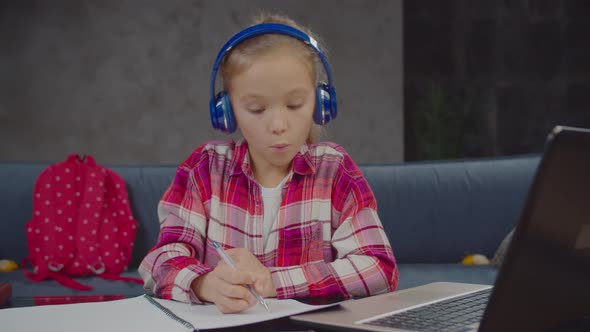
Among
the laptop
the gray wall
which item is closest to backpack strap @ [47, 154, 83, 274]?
the gray wall

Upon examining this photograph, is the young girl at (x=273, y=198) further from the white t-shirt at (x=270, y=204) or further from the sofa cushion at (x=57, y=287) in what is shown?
the sofa cushion at (x=57, y=287)

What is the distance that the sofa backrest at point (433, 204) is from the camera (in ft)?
8.57

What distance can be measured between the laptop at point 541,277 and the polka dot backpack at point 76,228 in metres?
1.80

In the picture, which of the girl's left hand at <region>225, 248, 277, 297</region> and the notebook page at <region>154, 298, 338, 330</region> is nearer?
the notebook page at <region>154, 298, 338, 330</region>

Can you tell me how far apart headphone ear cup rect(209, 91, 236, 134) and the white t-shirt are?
15 cm

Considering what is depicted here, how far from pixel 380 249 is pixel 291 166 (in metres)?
0.24

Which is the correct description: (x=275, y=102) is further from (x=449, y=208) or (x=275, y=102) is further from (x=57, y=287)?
(x=449, y=208)

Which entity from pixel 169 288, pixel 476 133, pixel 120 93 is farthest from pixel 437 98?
pixel 169 288

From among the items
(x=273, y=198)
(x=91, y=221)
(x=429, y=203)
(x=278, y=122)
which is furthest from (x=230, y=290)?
(x=429, y=203)

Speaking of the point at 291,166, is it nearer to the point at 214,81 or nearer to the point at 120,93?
the point at 214,81

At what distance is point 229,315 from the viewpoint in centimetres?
83

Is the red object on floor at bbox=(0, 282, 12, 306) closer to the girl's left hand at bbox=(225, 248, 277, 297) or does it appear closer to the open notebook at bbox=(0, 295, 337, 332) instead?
the open notebook at bbox=(0, 295, 337, 332)

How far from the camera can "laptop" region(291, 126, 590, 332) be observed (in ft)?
1.81

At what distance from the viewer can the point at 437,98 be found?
15.6 feet
